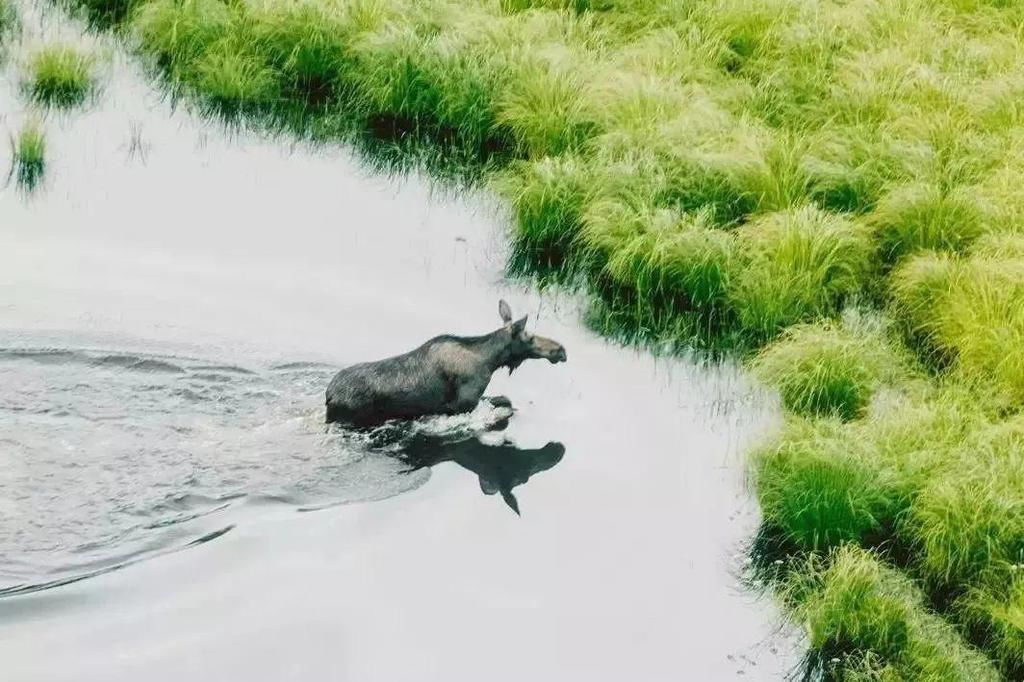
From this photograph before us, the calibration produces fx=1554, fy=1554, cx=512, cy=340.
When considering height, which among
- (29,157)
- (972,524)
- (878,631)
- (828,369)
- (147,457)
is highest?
(828,369)

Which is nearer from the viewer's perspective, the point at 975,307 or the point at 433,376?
the point at 433,376

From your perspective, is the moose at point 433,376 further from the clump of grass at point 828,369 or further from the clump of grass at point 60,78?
the clump of grass at point 60,78

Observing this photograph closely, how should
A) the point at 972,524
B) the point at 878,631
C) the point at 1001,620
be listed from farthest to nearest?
the point at 972,524
the point at 1001,620
the point at 878,631

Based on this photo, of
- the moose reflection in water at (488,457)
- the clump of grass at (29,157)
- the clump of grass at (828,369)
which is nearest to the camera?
the moose reflection in water at (488,457)

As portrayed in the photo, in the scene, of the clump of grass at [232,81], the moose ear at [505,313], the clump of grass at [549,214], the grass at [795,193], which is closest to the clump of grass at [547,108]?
the grass at [795,193]

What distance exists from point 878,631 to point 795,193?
14.0 ft

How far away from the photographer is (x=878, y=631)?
6961 millimetres

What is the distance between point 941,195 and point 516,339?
11.2 feet

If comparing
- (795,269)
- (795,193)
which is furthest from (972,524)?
(795,193)

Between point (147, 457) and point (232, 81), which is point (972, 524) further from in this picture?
point (232, 81)

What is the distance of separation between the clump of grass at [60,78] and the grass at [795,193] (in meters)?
0.64

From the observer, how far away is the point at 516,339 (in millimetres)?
8656

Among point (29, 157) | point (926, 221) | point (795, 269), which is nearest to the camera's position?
point (795, 269)

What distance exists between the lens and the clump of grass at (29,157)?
10.7m
